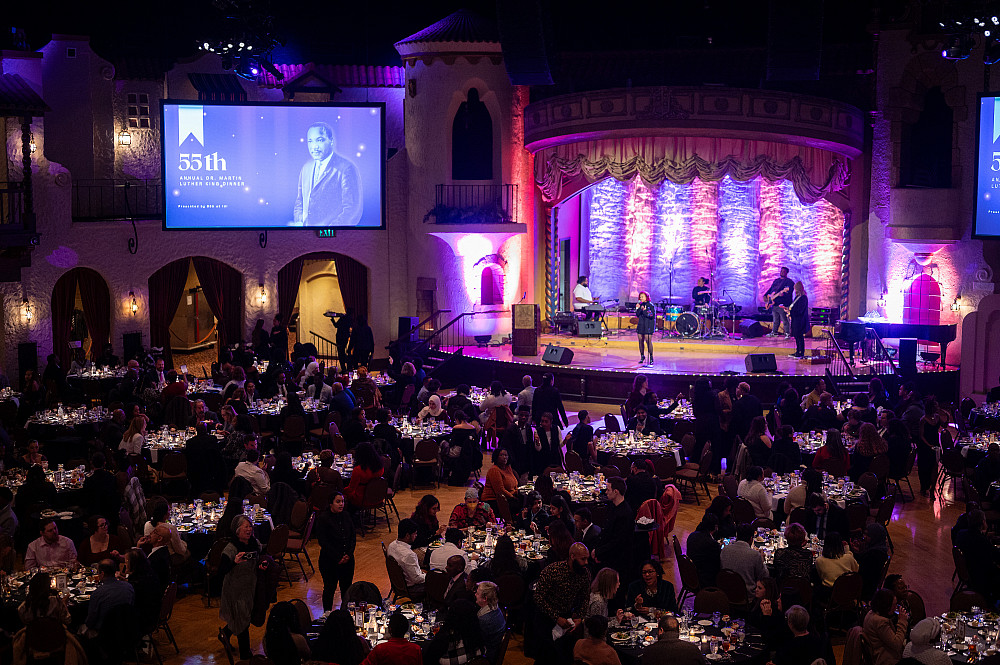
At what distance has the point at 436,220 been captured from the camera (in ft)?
70.0

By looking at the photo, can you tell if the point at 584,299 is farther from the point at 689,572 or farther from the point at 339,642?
the point at 339,642

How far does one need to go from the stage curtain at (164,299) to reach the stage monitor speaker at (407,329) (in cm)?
461

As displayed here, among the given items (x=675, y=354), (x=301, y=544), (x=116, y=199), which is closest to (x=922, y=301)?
(x=675, y=354)

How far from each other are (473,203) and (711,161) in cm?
498

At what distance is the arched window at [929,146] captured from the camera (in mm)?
20000

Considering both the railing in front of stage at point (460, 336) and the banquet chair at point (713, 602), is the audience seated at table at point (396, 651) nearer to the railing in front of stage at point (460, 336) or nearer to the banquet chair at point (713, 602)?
the banquet chair at point (713, 602)

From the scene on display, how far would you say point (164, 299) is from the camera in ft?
69.0

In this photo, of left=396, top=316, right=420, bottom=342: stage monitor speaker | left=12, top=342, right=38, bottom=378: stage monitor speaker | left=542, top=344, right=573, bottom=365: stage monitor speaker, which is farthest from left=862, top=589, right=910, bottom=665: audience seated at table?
left=12, top=342, right=38, bottom=378: stage monitor speaker

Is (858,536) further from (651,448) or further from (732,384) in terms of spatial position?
(732,384)

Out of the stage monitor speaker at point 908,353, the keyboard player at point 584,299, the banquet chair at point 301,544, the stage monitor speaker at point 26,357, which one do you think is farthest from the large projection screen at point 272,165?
the banquet chair at point 301,544

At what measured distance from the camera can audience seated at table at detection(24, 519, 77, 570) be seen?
8.62 m

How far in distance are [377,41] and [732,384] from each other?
11.3 meters

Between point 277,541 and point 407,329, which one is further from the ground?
point 407,329

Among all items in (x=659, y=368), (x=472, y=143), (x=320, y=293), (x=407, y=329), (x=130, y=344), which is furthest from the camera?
(x=320, y=293)
